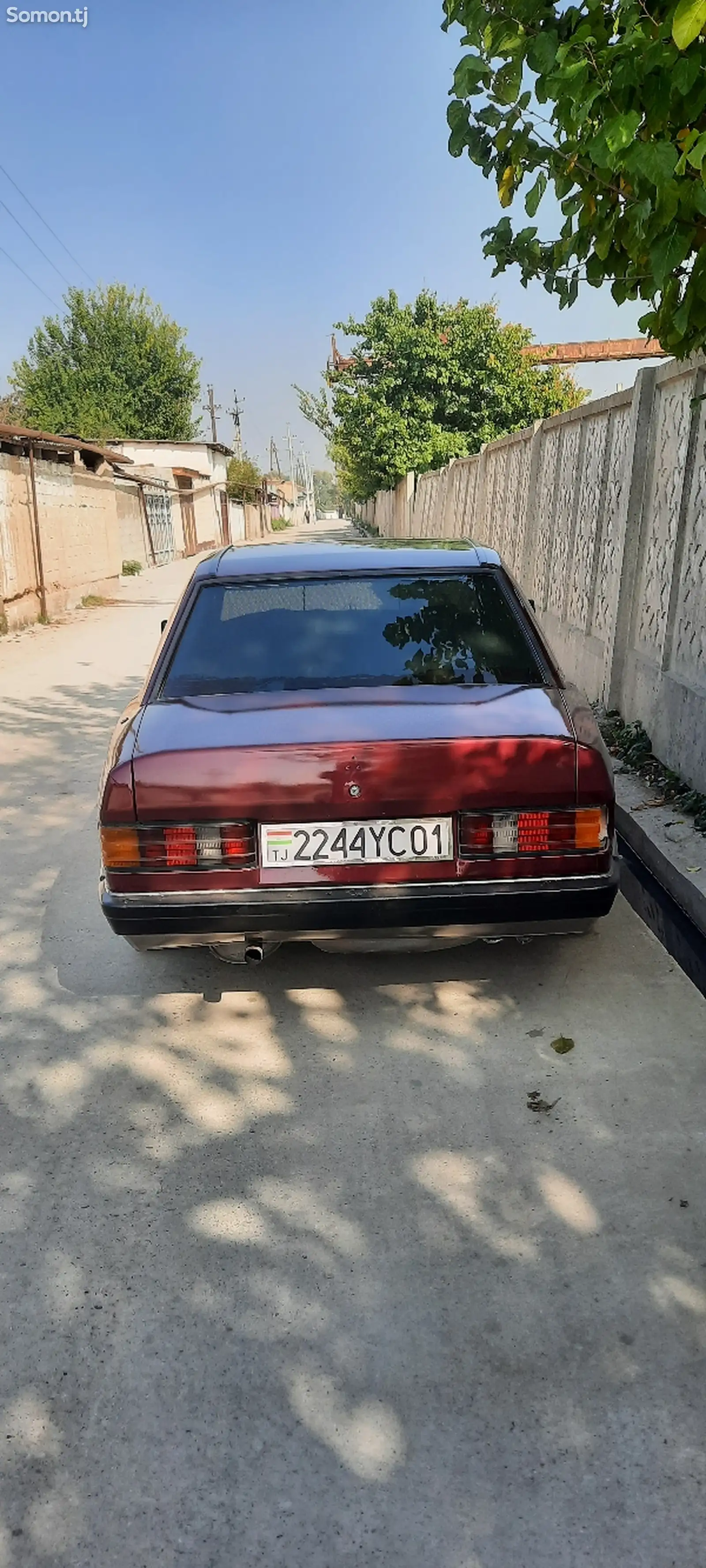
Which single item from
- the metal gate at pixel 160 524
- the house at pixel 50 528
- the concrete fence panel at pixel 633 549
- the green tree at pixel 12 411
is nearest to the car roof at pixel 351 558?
the concrete fence panel at pixel 633 549

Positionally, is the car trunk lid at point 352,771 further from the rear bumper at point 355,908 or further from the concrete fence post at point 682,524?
the concrete fence post at point 682,524

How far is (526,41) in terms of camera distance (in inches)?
142

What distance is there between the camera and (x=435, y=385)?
27.3 meters

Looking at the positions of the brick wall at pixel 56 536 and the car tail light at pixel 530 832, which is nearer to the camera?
the car tail light at pixel 530 832

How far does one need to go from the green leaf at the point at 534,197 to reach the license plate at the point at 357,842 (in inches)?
81.4

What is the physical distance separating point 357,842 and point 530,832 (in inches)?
19.2

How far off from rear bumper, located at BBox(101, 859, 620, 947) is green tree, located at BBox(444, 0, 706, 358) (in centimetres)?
192

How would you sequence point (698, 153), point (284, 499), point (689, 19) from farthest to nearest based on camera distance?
1. point (284, 499)
2. point (698, 153)
3. point (689, 19)

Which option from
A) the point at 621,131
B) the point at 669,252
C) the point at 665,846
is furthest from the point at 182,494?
the point at 621,131

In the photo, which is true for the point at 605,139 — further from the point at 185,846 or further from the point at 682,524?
the point at 682,524

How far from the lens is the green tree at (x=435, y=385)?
26.9 m

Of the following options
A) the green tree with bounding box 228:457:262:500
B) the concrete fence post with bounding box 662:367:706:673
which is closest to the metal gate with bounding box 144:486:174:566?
the green tree with bounding box 228:457:262:500

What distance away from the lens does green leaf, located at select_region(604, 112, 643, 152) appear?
295 centimetres

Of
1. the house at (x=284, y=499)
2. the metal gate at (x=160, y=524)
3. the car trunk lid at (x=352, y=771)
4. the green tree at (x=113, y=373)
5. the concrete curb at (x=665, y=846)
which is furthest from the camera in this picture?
the house at (x=284, y=499)
